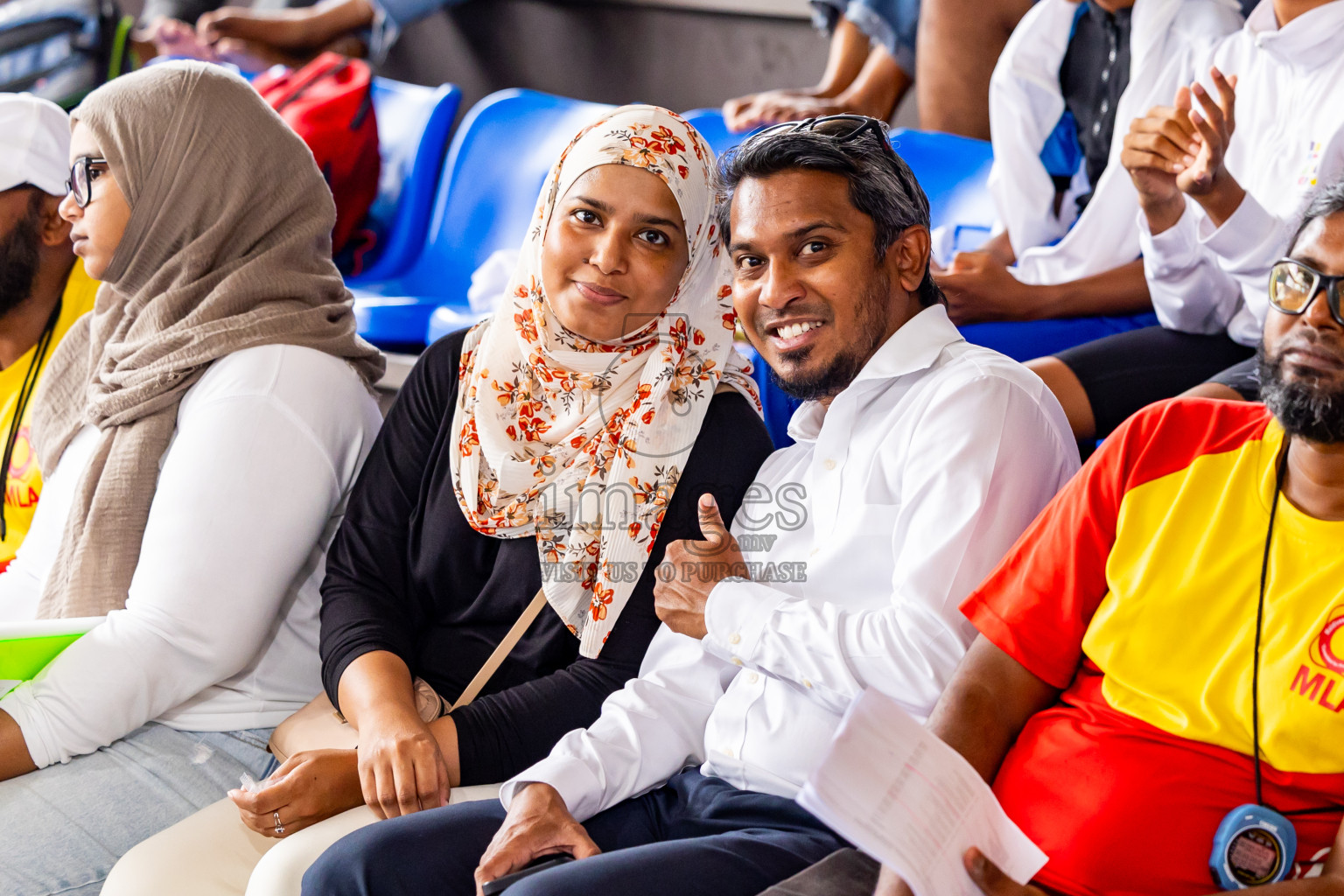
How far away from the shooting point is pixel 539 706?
5.02 ft

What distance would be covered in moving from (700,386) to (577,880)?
2.24 ft

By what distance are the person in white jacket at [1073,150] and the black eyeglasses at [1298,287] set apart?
43.5 inches

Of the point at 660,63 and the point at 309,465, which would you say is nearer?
the point at 309,465

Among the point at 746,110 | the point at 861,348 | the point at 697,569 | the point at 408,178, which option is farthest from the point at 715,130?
the point at 697,569

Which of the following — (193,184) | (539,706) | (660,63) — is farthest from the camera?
(660,63)

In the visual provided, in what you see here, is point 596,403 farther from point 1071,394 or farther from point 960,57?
point 960,57

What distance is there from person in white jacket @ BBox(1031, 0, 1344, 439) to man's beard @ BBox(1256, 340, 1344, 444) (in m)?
0.82

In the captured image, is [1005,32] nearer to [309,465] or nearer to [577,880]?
[309,465]

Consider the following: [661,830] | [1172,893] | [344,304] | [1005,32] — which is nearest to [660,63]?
[1005,32]

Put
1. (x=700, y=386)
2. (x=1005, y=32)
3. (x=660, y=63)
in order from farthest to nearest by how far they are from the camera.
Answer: (x=660, y=63) → (x=1005, y=32) → (x=700, y=386)

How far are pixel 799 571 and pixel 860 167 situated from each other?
488 mm

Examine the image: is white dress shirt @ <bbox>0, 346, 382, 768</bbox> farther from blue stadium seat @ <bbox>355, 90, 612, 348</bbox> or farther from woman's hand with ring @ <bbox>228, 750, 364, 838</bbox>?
blue stadium seat @ <bbox>355, 90, 612, 348</bbox>

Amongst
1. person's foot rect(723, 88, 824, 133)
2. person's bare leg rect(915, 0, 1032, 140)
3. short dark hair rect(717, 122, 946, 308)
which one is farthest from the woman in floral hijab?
person's bare leg rect(915, 0, 1032, 140)

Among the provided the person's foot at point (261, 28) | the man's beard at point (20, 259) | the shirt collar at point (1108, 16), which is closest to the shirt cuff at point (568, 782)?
the man's beard at point (20, 259)
